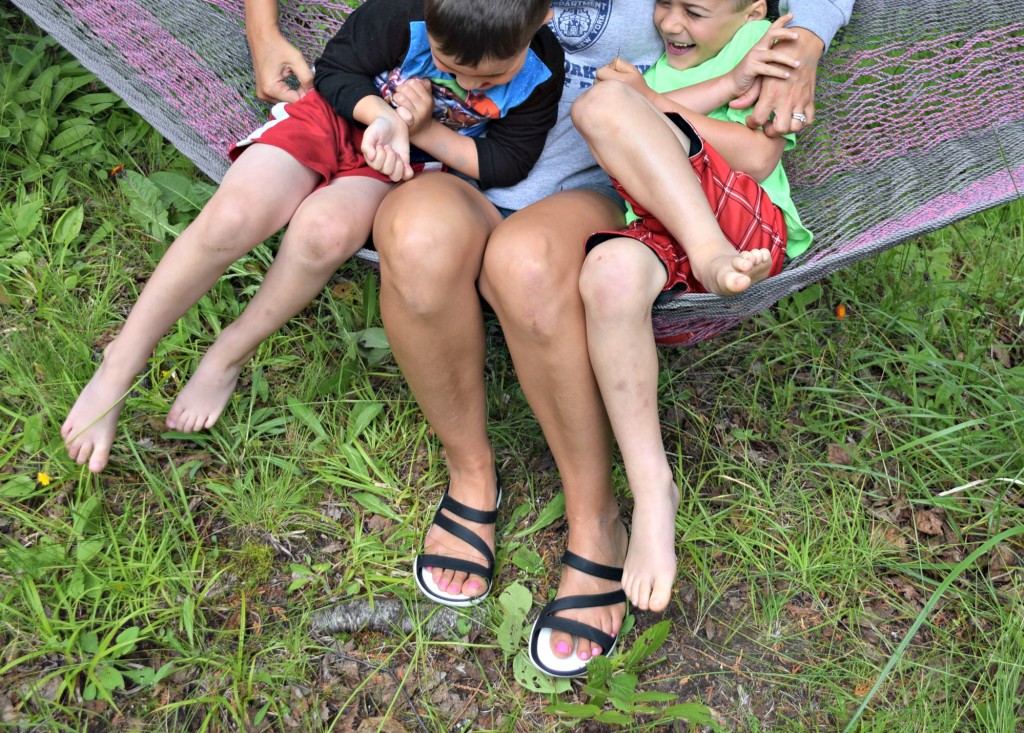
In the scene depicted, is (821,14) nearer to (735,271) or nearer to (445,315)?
(735,271)

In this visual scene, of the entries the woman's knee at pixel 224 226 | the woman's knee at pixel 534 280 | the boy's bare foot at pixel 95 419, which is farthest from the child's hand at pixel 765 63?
the boy's bare foot at pixel 95 419

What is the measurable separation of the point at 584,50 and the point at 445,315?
0.77 metres

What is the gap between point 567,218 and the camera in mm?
1865

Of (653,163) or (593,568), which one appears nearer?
(653,163)

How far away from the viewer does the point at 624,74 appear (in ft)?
6.63

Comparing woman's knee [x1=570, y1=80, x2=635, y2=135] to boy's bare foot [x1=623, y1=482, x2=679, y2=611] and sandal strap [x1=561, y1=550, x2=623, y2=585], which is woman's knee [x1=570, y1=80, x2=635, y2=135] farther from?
Result: sandal strap [x1=561, y1=550, x2=623, y2=585]

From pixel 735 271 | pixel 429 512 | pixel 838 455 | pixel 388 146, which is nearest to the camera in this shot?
pixel 735 271

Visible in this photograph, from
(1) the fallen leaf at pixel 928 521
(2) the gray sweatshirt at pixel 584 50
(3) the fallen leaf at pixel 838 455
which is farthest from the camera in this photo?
(3) the fallen leaf at pixel 838 455

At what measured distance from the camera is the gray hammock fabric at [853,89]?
80.7 inches

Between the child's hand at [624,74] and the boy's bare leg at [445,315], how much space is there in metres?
0.39

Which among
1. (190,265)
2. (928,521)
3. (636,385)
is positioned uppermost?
(190,265)

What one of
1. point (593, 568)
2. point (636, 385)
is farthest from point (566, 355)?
point (593, 568)

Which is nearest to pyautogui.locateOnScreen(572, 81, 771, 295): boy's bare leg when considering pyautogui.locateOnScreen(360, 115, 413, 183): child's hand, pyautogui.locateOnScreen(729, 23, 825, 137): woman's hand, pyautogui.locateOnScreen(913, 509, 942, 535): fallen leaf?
pyautogui.locateOnScreen(729, 23, 825, 137): woman's hand

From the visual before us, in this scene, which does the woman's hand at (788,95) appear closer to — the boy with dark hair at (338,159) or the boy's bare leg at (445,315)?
the boy with dark hair at (338,159)
